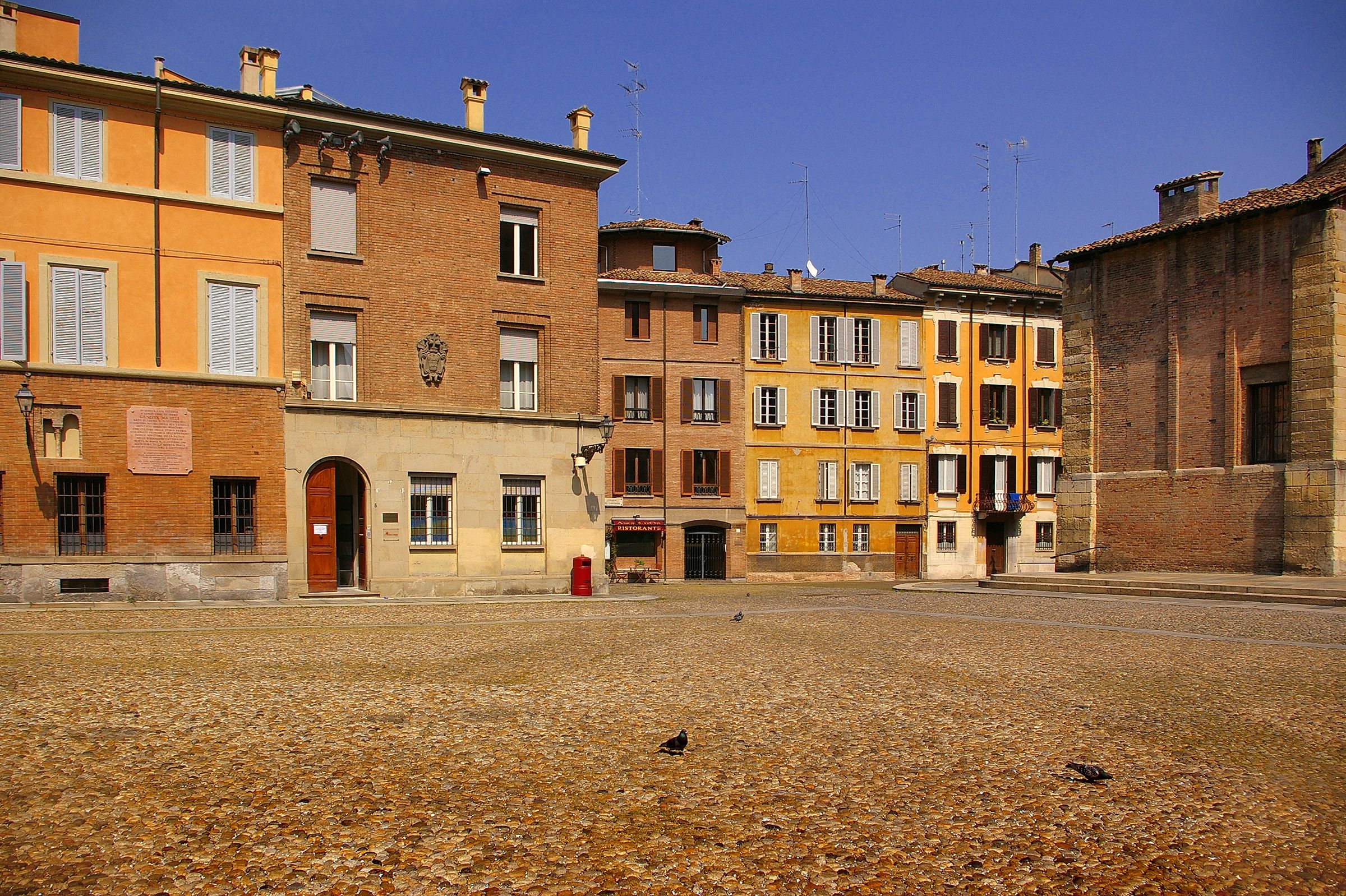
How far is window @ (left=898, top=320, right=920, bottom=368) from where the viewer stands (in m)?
46.2

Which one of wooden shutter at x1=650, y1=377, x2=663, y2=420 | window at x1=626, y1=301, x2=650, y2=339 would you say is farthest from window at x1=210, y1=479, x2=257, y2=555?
window at x1=626, y1=301, x2=650, y2=339

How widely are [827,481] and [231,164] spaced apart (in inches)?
1161

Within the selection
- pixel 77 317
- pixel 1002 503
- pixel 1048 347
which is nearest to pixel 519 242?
pixel 77 317

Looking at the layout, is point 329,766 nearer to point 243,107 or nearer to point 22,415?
point 22,415

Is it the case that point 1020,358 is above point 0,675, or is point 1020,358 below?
above

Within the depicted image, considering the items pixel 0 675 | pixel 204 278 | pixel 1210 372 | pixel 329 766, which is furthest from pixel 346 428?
pixel 1210 372

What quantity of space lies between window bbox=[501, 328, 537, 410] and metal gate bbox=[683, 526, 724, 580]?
18.2 m

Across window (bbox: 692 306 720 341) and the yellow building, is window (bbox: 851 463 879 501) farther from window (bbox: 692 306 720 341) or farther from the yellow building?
window (bbox: 692 306 720 341)

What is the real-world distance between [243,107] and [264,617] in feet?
38.3

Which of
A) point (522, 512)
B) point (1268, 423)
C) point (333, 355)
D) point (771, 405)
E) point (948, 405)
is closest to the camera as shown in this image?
point (333, 355)

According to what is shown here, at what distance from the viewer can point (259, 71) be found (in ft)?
76.9

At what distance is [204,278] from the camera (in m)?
21.7

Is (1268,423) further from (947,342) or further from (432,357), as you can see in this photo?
(947,342)

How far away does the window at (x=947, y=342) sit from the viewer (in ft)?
154
